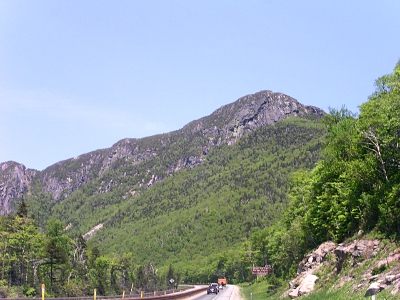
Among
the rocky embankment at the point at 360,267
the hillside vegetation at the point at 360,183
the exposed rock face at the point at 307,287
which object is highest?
the hillside vegetation at the point at 360,183

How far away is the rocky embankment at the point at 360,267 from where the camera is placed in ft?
65.2

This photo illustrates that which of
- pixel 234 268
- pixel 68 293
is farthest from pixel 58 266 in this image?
pixel 234 268

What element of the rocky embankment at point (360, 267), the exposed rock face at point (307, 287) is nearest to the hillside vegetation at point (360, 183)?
the rocky embankment at point (360, 267)

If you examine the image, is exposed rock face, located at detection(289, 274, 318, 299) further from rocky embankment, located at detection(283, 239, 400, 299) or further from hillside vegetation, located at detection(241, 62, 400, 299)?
hillside vegetation, located at detection(241, 62, 400, 299)

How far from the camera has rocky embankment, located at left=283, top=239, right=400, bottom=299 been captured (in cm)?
1986

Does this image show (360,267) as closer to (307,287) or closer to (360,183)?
(307,287)

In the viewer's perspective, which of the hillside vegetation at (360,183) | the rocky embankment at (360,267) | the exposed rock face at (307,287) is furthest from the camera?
the exposed rock face at (307,287)

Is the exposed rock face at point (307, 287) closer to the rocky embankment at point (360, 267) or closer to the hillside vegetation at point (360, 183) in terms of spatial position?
the rocky embankment at point (360, 267)

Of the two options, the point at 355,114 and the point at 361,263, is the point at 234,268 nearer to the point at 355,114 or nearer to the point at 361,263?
the point at 355,114

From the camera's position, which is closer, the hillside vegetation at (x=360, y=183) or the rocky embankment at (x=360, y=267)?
the rocky embankment at (x=360, y=267)

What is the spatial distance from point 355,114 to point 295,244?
2222 cm

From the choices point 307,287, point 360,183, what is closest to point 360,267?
point 307,287

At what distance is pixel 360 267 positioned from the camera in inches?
1050

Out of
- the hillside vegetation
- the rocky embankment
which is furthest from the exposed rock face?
the hillside vegetation
